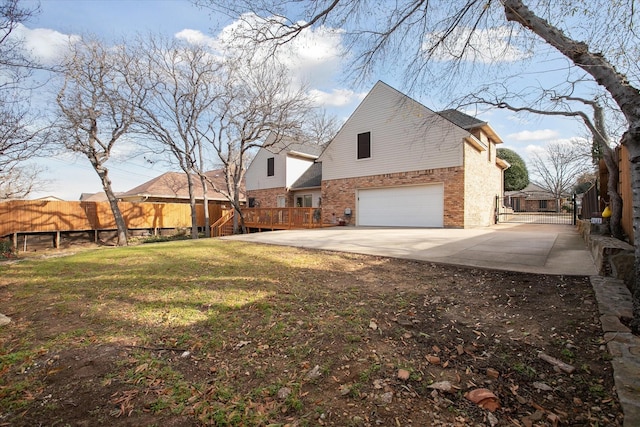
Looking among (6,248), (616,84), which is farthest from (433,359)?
(6,248)

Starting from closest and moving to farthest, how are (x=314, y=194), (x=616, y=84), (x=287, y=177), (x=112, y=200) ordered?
(x=616, y=84) → (x=112, y=200) → (x=314, y=194) → (x=287, y=177)

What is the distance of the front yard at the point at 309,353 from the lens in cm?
180

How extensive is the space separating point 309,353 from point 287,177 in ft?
58.4

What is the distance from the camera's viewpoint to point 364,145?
49.2 feet

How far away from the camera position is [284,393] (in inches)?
78.2

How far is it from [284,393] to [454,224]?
38.4 ft

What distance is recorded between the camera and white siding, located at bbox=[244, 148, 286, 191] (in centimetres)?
2005

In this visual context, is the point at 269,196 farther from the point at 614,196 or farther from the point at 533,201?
the point at 533,201

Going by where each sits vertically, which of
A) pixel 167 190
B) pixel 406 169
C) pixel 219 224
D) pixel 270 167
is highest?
pixel 270 167

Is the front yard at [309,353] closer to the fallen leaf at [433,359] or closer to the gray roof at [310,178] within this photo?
the fallen leaf at [433,359]

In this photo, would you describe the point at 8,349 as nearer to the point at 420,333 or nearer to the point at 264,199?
the point at 420,333

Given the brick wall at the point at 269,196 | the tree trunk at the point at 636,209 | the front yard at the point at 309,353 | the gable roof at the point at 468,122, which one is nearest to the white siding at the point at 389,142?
the gable roof at the point at 468,122

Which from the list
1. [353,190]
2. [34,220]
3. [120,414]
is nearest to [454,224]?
Result: [353,190]

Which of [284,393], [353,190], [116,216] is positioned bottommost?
[284,393]
